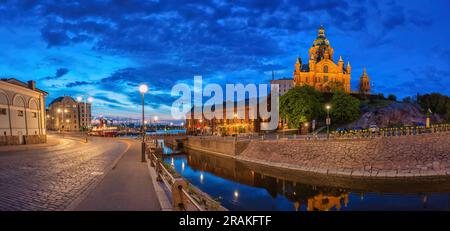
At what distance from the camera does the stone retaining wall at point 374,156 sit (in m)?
32.2

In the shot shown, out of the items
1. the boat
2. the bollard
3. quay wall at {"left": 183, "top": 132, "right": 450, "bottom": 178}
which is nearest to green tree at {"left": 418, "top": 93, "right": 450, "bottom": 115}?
quay wall at {"left": 183, "top": 132, "right": 450, "bottom": 178}

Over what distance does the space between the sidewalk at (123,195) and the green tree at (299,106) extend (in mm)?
52911

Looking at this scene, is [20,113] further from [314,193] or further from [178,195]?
[178,195]

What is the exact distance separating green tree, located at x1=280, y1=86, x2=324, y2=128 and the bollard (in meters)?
58.4

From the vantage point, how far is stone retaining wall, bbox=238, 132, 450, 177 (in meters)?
32.2

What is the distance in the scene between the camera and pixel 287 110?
6662 cm

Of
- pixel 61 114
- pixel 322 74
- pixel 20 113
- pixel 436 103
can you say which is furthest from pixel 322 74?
pixel 61 114

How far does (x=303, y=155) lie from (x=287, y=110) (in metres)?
28.6

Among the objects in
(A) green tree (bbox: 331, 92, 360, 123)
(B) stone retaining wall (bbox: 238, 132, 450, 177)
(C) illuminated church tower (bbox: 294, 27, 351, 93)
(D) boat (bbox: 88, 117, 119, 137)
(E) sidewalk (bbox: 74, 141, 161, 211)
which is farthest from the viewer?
(C) illuminated church tower (bbox: 294, 27, 351, 93)

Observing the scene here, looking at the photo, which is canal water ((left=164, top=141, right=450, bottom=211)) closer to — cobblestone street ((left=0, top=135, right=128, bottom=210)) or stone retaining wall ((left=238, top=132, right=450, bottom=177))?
stone retaining wall ((left=238, top=132, right=450, bottom=177))

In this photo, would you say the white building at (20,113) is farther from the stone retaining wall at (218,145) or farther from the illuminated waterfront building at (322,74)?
the illuminated waterfront building at (322,74)
